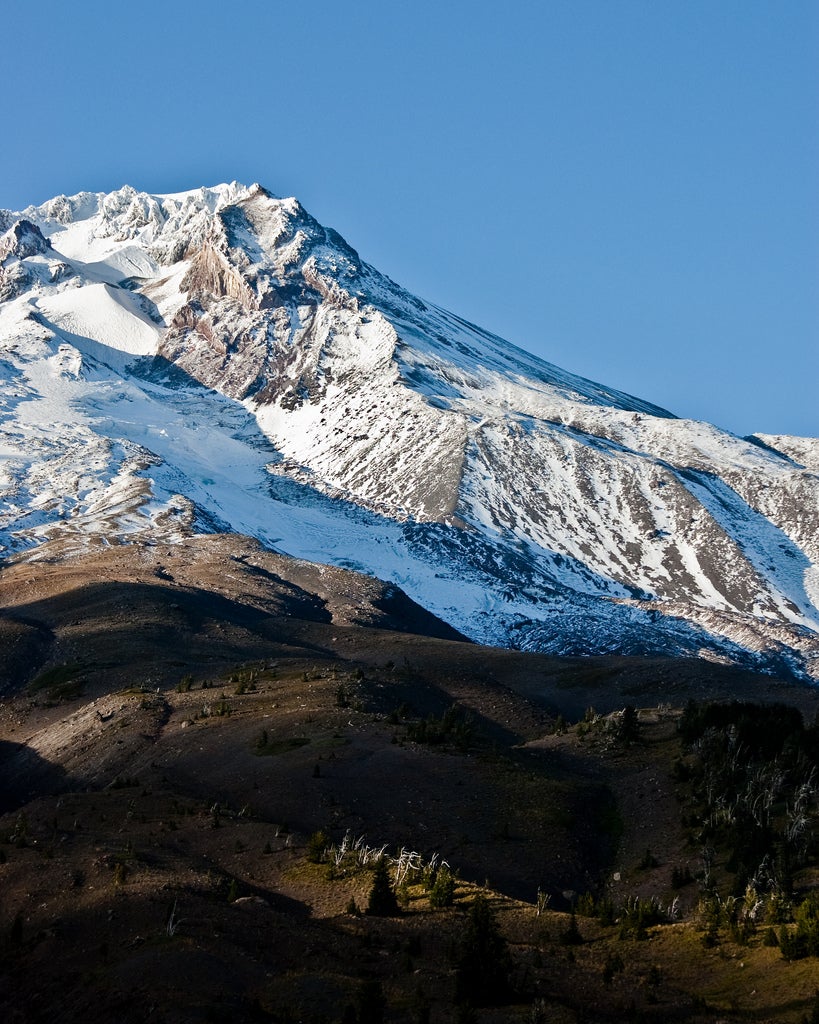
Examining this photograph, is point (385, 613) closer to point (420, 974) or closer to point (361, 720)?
point (361, 720)

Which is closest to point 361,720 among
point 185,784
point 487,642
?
point 185,784

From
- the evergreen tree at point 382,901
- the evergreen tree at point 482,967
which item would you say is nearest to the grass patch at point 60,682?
the evergreen tree at point 382,901

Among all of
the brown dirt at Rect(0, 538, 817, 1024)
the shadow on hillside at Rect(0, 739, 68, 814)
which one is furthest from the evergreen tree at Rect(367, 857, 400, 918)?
the shadow on hillside at Rect(0, 739, 68, 814)

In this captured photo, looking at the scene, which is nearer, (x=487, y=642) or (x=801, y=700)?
(x=801, y=700)

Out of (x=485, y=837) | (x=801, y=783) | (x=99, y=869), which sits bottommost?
(x=99, y=869)

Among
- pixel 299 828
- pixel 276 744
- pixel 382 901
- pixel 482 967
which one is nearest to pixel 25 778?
pixel 276 744

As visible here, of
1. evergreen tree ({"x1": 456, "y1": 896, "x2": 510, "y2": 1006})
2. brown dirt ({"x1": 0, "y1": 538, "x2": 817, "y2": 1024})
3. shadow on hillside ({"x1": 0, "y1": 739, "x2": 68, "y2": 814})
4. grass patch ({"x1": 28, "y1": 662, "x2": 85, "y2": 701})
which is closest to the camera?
evergreen tree ({"x1": 456, "y1": 896, "x2": 510, "y2": 1006})

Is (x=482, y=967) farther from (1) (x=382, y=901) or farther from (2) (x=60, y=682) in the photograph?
(2) (x=60, y=682)

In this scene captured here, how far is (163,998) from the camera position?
23.5 metres

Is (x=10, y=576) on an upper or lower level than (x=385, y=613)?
lower

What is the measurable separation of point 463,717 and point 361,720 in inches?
607

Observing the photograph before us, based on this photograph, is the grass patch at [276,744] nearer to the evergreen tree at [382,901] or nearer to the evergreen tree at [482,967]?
the evergreen tree at [382,901]

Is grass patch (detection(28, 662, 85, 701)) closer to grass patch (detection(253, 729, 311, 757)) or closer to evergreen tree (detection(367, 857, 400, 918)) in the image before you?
grass patch (detection(253, 729, 311, 757))

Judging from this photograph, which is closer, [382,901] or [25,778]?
[382,901]
